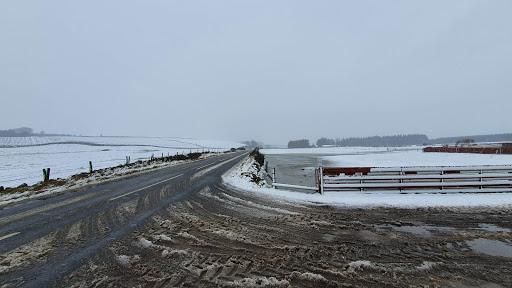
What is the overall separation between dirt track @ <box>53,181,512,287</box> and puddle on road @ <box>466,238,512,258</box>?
0.16 meters

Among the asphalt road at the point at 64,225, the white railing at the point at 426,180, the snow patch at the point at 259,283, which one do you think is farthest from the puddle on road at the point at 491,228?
the asphalt road at the point at 64,225

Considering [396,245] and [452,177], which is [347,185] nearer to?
[452,177]

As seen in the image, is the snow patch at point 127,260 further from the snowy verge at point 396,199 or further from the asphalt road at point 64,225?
the snowy verge at point 396,199

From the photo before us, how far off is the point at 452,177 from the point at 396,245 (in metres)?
7.26

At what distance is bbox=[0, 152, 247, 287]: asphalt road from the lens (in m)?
3.70

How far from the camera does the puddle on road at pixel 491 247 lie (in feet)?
13.5

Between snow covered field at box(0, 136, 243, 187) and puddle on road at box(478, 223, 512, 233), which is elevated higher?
snow covered field at box(0, 136, 243, 187)

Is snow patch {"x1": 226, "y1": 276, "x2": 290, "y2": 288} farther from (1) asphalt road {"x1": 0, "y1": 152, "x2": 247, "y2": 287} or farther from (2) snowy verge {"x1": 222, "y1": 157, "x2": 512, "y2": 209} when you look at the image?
(2) snowy verge {"x1": 222, "y1": 157, "x2": 512, "y2": 209}

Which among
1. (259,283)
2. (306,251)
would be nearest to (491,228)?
(306,251)

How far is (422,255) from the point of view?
408cm

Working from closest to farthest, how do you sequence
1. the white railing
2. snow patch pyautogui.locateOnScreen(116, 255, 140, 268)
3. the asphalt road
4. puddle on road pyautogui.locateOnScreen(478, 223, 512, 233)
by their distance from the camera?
the asphalt road < snow patch pyautogui.locateOnScreen(116, 255, 140, 268) < puddle on road pyautogui.locateOnScreen(478, 223, 512, 233) < the white railing

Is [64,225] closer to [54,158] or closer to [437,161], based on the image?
[437,161]

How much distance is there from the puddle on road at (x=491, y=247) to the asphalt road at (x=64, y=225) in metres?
7.27

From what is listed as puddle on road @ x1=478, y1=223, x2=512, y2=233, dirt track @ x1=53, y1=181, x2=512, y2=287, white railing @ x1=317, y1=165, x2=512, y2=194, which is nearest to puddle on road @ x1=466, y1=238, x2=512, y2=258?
dirt track @ x1=53, y1=181, x2=512, y2=287
